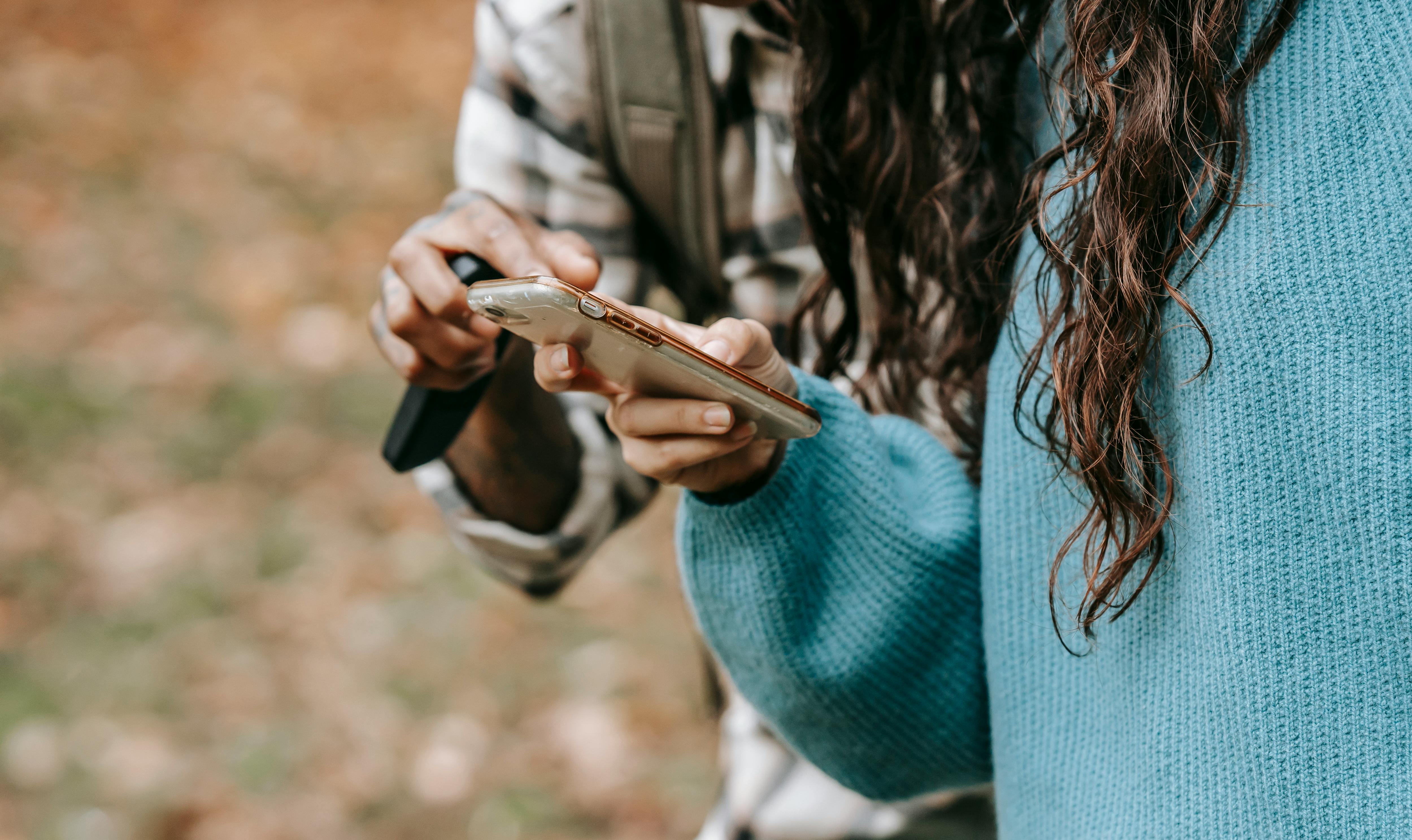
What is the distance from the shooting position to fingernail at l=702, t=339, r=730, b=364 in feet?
2.38

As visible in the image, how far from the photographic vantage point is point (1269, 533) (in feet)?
2.18

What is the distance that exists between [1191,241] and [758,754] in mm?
876

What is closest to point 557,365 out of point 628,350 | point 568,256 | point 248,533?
point 628,350

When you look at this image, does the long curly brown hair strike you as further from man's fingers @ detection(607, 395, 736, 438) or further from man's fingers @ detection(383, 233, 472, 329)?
man's fingers @ detection(383, 233, 472, 329)

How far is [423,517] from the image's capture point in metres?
3.07

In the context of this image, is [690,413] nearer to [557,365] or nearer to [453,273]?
[557,365]

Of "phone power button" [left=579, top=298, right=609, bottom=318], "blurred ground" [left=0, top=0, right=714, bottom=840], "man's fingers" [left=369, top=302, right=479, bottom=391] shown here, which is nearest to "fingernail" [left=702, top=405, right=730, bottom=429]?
"phone power button" [left=579, top=298, right=609, bottom=318]

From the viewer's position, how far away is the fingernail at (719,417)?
73cm

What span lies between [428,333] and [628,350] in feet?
1.13

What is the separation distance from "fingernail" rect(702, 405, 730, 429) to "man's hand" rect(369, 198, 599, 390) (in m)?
0.20

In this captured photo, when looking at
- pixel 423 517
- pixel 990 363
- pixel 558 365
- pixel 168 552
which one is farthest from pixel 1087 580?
pixel 168 552

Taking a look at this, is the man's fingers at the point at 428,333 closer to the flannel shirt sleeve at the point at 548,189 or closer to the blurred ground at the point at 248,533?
the flannel shirt sleeve at the point at 548,189

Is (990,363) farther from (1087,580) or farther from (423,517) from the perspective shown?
(423,517)

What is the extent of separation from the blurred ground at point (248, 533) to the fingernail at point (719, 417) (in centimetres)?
187
